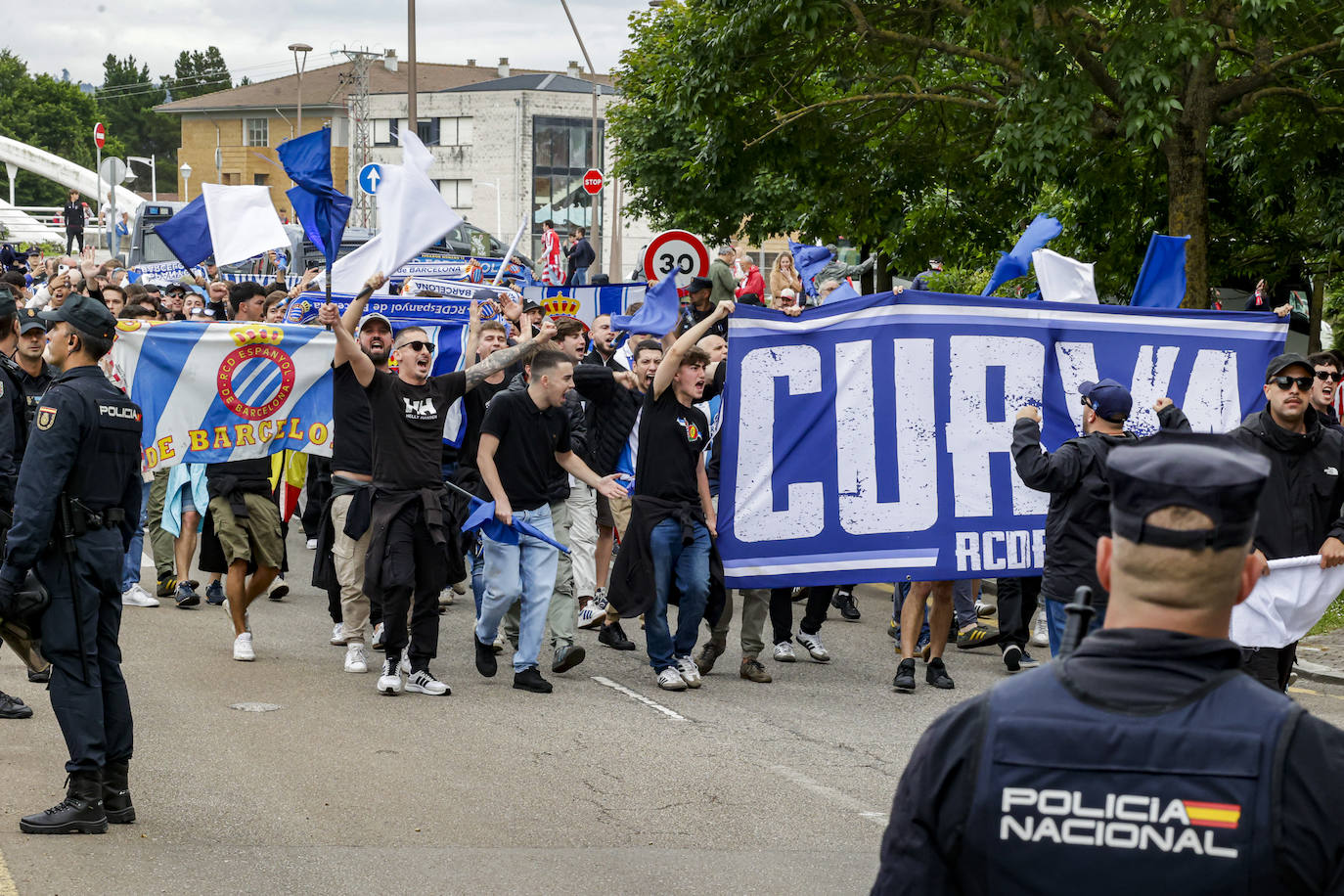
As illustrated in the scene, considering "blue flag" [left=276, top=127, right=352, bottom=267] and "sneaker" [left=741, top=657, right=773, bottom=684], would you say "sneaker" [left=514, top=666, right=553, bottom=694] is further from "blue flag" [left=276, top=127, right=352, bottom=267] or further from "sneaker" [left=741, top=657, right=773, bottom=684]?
"blue flag" [left=276, top=127, right=352, bottom=267]

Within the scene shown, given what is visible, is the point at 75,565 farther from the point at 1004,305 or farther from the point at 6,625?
the point at 1004,305

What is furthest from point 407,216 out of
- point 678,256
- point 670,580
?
point 678,256

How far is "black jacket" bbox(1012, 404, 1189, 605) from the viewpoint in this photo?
7512 millimetres

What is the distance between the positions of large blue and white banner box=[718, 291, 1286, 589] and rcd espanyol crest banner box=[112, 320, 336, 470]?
11.1 ft

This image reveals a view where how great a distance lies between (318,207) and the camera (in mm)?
10266

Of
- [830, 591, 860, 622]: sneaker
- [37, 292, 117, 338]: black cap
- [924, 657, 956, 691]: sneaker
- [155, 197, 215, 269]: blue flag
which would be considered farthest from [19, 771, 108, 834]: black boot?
[155, 197, 215, 269]: blue flag

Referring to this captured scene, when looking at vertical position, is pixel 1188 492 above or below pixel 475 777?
above

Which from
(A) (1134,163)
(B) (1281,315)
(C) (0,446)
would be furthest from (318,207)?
(A) (1134,163)

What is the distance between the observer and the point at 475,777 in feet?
23.5

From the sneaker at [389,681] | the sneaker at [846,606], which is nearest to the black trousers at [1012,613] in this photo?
the sneaker at [846,606]

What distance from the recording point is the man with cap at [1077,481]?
24.5 feet

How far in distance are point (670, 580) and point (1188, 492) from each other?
7109 millimetres

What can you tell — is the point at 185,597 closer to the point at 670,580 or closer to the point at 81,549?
the point at 670,580

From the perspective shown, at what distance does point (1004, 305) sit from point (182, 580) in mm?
6085
